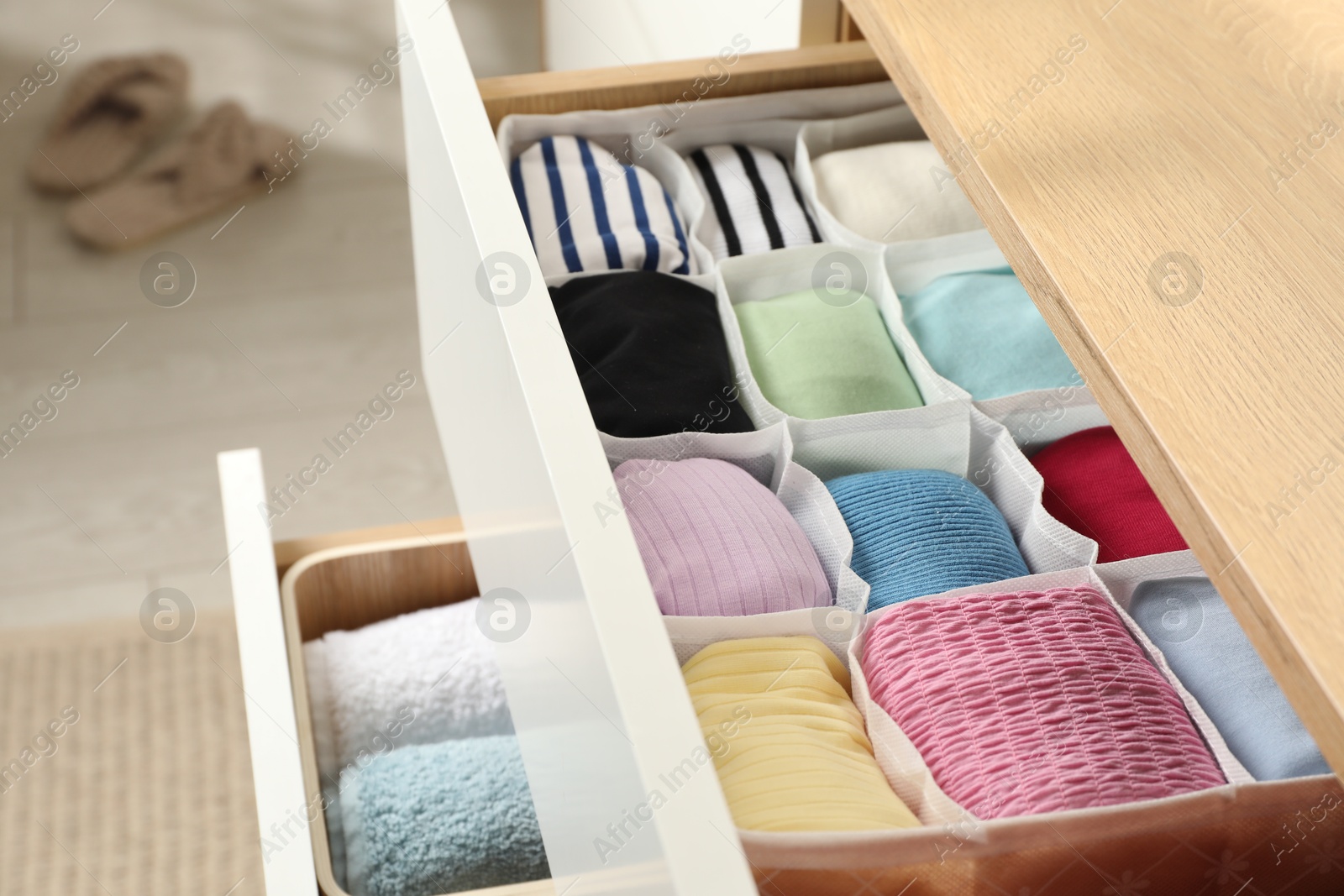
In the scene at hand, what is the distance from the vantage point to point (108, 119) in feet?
6.28

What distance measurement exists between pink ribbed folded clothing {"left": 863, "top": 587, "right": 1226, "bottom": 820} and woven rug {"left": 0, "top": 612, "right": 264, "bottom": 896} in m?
0.74

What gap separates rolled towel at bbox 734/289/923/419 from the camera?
30.1 inches

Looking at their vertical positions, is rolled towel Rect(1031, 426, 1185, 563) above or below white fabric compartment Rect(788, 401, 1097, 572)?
below

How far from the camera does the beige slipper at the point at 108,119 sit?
1.83 metres

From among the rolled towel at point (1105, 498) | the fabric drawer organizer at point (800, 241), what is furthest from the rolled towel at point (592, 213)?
the rolled towel at point (1105, 498)

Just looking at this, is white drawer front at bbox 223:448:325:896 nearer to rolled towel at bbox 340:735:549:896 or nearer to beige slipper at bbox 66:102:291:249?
rolled towel at bbox 340:735:549:896

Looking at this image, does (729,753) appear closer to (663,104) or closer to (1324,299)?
(1324,299)

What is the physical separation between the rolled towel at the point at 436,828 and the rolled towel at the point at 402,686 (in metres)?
0.05

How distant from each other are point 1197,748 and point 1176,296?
23cm

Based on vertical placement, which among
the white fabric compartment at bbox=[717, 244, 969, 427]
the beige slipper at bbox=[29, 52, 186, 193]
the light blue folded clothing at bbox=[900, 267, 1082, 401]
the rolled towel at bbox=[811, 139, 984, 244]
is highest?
the beige slipper at bbox=[29, 52, 186, 193]

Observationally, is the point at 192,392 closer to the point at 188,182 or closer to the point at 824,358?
the point at 188,182

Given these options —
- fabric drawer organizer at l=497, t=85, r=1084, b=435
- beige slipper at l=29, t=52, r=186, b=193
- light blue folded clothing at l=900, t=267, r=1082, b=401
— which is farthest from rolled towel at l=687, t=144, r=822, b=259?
beige slipper at l=29, t=52, r=186, b=193

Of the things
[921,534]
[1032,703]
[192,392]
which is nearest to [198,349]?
[192,392]

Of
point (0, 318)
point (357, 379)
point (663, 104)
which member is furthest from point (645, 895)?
point (0, 318)
